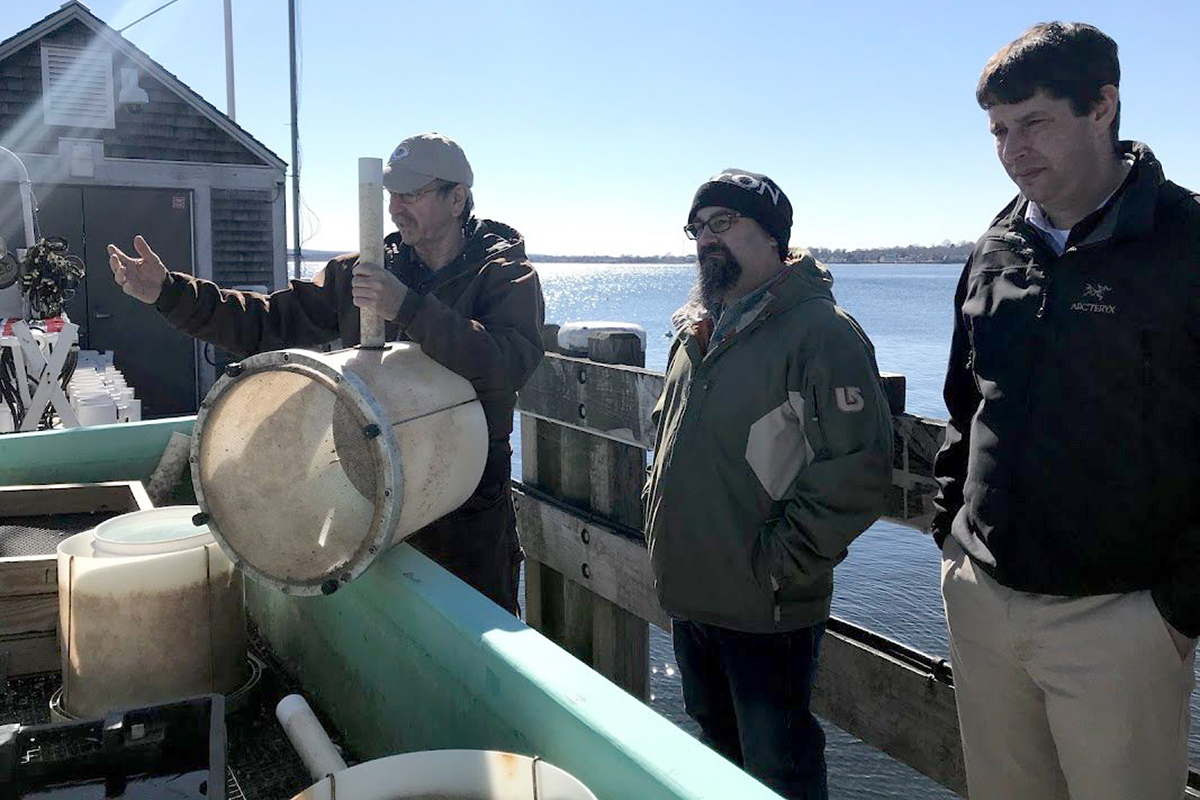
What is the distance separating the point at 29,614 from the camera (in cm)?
270

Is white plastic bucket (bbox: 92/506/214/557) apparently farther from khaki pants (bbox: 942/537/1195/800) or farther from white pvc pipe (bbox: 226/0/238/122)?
white pvc pipe (bbox: 226/0/238/122)

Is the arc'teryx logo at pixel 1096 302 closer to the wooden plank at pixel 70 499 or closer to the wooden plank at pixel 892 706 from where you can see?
the wooden plank at pixel 892 706

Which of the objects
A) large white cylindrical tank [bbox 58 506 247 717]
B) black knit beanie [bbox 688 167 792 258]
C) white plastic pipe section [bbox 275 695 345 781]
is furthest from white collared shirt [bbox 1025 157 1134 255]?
large white cylindrical tank [bbox 58 506 247 717]

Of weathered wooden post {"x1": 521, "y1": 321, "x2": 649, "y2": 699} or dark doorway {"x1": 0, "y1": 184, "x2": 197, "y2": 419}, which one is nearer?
weathered wooden post {"x1": 521, "y1": 321, "x2": 649, "y2": 699}

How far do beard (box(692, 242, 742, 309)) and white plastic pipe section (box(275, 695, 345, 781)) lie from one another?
1.54 metres

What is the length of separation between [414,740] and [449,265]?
4.63 ft

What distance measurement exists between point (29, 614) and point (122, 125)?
11126 mm

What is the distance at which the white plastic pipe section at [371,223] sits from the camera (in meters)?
2.25

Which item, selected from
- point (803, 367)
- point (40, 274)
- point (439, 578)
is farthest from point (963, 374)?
point (40, 274)

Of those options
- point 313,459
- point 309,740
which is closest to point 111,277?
A: point 313,459

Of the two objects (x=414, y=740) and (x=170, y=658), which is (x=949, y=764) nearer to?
(x=414, y=740)

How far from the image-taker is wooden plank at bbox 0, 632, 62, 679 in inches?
106

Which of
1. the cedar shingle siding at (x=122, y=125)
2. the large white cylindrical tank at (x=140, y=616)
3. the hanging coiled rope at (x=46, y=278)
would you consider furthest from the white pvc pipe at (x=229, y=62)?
the large white cylindrical tank at (x=140, y=616)

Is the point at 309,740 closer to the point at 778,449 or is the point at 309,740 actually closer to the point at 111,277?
the point at 778,449
